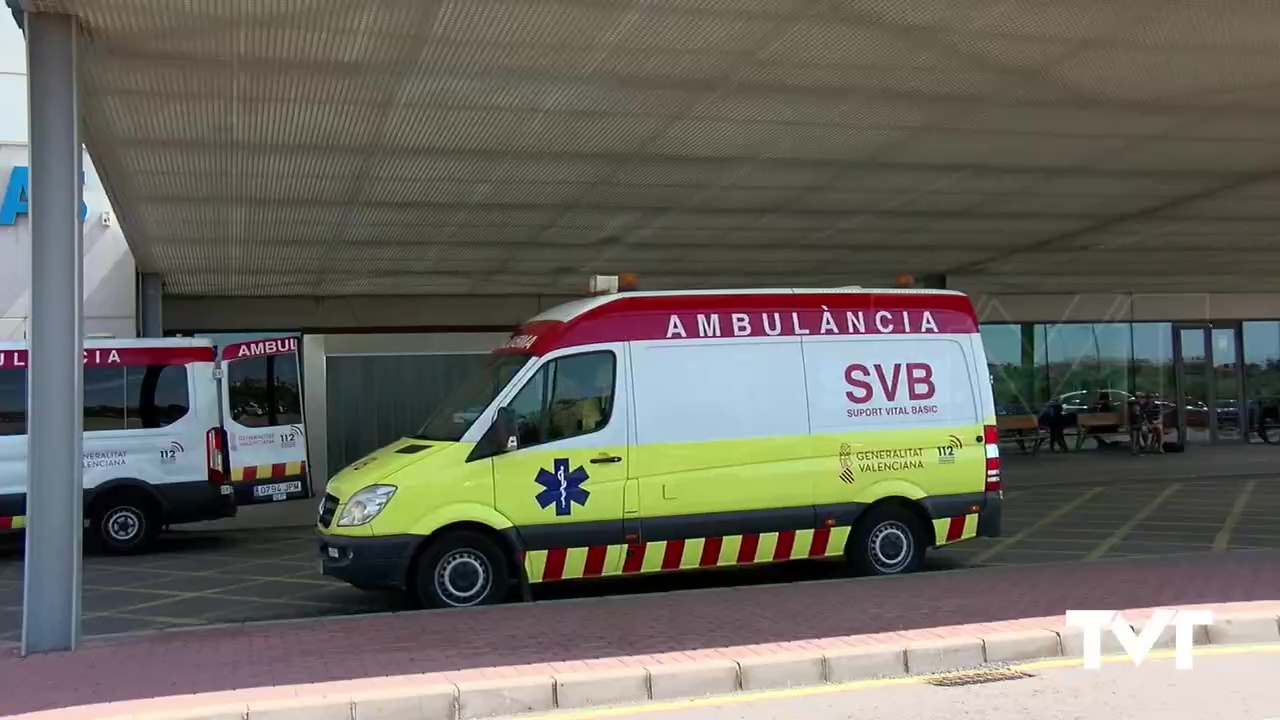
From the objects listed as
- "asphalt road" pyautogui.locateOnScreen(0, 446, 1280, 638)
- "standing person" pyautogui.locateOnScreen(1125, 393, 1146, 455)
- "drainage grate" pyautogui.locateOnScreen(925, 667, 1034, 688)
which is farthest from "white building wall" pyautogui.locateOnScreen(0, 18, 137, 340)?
"standing person" pyautogui.locateOnScreen(1125, 393, 1146, 455)

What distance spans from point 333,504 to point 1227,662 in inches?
241

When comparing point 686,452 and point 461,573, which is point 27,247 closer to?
point 461,573

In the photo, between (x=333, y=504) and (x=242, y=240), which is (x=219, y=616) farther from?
(x=242, y=240)

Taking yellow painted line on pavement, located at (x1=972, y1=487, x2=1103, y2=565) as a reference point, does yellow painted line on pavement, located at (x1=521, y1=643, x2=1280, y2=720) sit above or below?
below

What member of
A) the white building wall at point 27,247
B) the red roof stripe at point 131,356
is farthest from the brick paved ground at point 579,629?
the white building wall at point 27,247

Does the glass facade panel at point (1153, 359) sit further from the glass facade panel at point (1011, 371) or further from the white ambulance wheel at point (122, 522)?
the white ambulance wheel at point (122, 522)

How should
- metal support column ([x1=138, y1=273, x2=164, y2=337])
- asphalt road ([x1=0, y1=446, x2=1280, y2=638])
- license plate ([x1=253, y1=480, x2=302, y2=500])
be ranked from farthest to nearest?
metal support column ([x1=138, y1=273, x2=164, y2=337]), license plate ([x1=253, y1=480, x2=302, y2=500]), asphalt road ([x1=0, y1=446, x2=1280, y2=638])

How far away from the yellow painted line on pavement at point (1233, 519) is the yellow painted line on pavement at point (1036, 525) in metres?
1.85

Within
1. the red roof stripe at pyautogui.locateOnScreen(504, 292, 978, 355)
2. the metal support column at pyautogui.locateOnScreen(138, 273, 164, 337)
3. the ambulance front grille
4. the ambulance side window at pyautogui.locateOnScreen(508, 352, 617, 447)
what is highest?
the metal support column at pyautogui.locateOnScreen(138, 273, 164, 337)

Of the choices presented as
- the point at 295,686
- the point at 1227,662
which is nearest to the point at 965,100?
the point at 1227,662

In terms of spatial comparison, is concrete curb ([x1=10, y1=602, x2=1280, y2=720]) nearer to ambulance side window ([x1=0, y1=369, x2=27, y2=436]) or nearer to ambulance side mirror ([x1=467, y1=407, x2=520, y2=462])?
ambulance side mirror ([x1=467, y1=407, x2=520, y2=462])

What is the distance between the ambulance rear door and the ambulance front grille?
17.4 ft

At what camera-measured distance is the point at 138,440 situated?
1255 cm

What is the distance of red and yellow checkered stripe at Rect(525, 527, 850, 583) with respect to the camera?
8234mm
